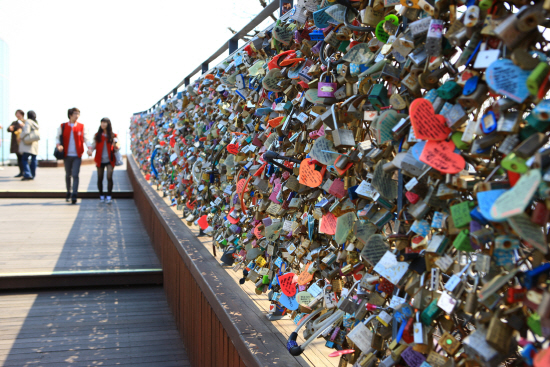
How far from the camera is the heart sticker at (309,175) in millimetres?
1438

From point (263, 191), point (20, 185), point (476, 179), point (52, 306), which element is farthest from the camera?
point (20, 185)

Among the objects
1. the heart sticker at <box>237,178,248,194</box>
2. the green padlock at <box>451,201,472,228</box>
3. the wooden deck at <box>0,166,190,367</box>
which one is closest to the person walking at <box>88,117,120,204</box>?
the wooden deck at <box>0,166,190,367</box>

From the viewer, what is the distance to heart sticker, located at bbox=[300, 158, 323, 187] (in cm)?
144

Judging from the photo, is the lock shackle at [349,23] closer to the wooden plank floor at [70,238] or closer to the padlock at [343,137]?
the padlock at [343,137]

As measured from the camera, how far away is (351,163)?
125cm

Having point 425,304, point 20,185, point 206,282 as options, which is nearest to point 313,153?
point 425,304

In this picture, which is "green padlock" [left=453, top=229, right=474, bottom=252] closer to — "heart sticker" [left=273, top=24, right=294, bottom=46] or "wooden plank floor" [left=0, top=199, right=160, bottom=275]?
"heart sticker" [left=273, top=24, right=294, bottom=46]

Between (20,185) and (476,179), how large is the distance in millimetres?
10550

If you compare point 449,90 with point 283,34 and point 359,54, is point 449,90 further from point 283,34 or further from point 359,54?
point 283,34

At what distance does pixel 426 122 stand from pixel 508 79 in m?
0.20

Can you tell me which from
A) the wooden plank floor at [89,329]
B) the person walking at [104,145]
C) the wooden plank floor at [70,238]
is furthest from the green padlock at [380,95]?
the person walking at [104,145]

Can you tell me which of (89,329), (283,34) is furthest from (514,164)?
(89,329)

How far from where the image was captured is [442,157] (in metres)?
0.85

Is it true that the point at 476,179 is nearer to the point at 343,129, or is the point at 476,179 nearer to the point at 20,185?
the point at 343,129
